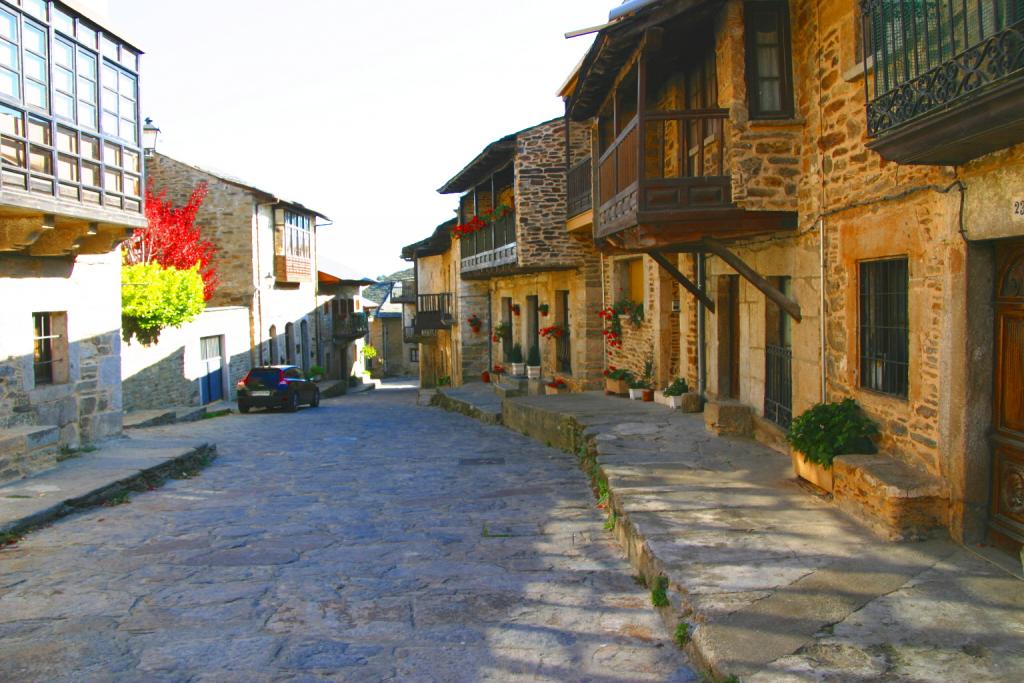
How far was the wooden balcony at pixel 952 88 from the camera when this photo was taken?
4074 millimetres

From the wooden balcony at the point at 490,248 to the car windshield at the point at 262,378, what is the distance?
5.89m

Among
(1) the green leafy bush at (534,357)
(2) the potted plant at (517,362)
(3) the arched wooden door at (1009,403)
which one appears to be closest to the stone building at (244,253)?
(2) the potted plant at (517,362)

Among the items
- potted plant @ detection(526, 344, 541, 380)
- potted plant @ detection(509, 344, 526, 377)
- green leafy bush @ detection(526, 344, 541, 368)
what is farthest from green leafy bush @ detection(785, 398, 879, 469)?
potted plant @ detection(509, 344, 526, 377)

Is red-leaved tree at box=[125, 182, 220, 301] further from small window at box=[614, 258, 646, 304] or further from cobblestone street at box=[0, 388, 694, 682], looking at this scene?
cobblestone street at box=[0, 388, 694, 682]

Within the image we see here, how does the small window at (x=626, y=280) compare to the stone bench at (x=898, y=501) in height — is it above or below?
above

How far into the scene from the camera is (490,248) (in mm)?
20578

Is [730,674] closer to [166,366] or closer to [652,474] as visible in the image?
[652,474]

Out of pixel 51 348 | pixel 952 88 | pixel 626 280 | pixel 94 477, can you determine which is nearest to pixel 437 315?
pixel 626 280

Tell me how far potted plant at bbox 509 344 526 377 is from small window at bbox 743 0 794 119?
14.1m

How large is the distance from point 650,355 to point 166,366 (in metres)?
12.9

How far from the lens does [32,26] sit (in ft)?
32.6

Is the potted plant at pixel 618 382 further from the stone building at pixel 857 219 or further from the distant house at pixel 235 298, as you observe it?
the distant house at pixel 235 298

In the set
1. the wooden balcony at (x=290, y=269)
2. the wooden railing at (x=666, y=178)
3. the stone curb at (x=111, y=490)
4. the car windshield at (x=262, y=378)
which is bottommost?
the stone curb at (x=111, y=490)

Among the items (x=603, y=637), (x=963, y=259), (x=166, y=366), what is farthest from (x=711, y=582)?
(x=166, y=366)
